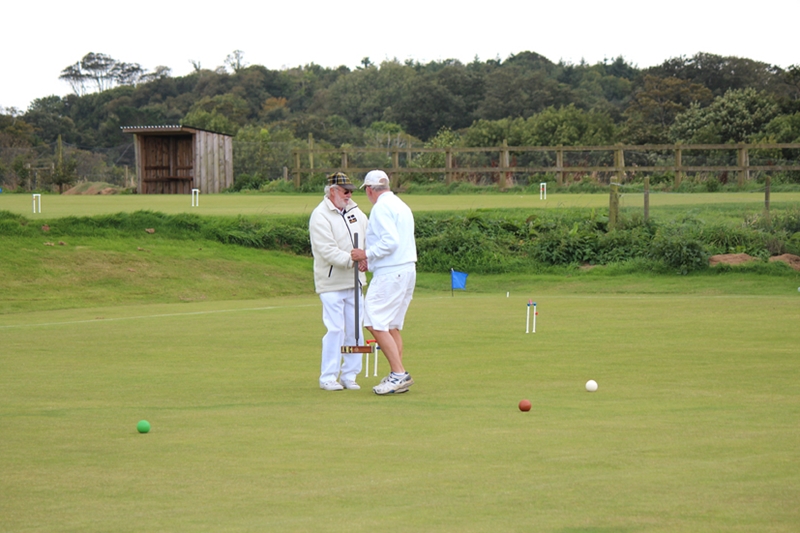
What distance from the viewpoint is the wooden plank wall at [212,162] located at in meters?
49.2

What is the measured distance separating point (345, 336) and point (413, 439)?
10.4ft

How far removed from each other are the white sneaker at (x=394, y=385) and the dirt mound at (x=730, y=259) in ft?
61.2

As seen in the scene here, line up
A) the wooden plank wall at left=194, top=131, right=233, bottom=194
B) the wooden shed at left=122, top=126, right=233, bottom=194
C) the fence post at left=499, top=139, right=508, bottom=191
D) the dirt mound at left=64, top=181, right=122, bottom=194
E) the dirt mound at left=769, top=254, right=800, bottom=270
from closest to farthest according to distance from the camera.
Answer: the dirt mound at left=769, top=254, right=800, bottom=270 < the fence post at left=499, top=139, right=508, bottom=191 < the wooden plank wall at left=194, top=131, right=233, bottom=194 < the wooden shed at left=122, top=126, right=233, bottom=194 < the dirt mound at left=64, top=181, right=122, bottom=194

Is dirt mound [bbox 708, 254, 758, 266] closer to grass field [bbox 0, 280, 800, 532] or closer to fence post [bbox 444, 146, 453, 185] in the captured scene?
grass field [bbox 0, 280, 800, 532]

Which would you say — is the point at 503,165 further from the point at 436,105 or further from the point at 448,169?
the point at 436,105

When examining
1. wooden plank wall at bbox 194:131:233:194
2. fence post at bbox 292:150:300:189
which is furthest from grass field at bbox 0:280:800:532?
wooden plank wall at bbox 194:131:233:194

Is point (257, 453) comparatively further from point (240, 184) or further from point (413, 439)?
point (240, 184)

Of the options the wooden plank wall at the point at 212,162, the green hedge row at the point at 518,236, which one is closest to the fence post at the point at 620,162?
the green hedge row at the point at 518,236

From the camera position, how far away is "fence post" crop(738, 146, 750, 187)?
135ft

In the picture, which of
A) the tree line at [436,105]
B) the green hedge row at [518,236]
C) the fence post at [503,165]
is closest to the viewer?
the green hedge row at [518,236]

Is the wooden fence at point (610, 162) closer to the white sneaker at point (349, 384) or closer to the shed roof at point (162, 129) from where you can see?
the shed roof at point (162, 129)

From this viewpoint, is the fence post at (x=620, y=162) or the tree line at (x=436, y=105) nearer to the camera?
the fence post at (x=620, y=162)

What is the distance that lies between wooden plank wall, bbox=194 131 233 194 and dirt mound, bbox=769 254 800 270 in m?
30.3

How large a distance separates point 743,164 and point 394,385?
116 ft
